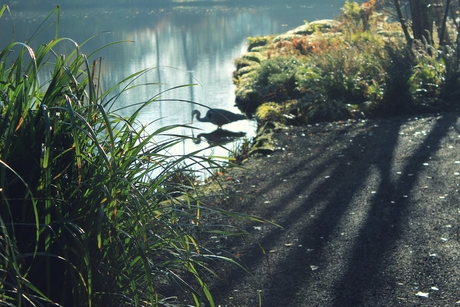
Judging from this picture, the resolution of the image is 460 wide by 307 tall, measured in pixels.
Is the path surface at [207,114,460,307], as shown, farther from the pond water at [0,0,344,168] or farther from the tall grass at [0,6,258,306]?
the pond water at [0,0,344,168]

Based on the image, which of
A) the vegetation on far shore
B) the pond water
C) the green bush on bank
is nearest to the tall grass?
the vegetation on far shore

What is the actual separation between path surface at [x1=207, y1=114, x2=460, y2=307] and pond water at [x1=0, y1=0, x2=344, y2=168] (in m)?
1.02

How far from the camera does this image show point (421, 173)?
20.5 ft

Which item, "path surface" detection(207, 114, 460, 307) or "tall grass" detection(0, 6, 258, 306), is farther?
"path surface" detection(207, 114, 460, 307)

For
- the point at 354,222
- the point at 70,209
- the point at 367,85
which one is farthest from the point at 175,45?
the point at 70,209

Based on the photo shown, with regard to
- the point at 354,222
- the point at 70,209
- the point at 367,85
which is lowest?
the point at 367,85

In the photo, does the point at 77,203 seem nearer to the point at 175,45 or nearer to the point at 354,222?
the point at 354,222

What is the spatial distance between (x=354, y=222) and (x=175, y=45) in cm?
2178

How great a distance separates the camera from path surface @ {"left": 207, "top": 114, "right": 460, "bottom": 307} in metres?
3.77

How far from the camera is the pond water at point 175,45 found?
42.3 ft

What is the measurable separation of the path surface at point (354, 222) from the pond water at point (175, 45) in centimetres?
102

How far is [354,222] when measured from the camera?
498 centimetres

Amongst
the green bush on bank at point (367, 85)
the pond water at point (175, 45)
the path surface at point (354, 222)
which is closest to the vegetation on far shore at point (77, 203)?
the pond water at point (175, 45)

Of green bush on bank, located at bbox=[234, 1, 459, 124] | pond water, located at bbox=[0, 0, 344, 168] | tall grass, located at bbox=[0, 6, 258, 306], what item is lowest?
pond water, located at bbox=[0, 0, 344, 168]
